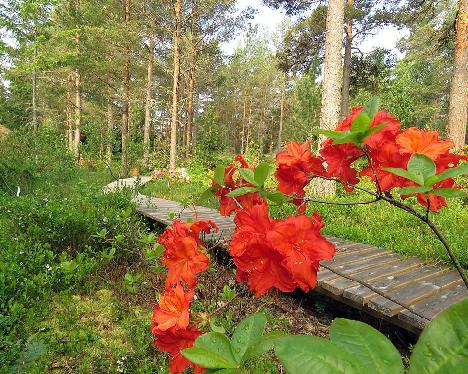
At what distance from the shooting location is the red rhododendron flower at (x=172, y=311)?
77 centimetres

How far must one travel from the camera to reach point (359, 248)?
11.6ft

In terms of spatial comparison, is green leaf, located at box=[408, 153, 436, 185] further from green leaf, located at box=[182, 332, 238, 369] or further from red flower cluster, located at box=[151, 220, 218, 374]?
red flower cluster, located at box=[151, 220, 218, 374]

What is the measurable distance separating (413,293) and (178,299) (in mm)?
2147

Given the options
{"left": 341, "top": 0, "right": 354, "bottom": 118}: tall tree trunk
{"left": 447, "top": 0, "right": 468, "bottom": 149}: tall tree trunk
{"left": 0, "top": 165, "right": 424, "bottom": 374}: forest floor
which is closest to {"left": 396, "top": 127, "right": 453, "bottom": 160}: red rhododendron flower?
{"left": 0, "top": 165, "right": 424, "bottom": 374}: forest floor

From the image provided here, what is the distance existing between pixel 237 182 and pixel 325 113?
632cm

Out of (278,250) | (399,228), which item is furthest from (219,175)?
(399,228)

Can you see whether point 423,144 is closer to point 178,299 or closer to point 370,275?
point 178,299

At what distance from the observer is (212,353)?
1.55 feet

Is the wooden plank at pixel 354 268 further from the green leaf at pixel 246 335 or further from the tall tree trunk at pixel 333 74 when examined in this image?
the tall tree trunk at pixel 333 74

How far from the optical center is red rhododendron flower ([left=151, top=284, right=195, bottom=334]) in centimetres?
77

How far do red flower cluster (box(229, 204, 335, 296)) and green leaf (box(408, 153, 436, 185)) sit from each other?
23 cm

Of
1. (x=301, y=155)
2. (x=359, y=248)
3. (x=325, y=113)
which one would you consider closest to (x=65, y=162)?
(x=325, y=113)

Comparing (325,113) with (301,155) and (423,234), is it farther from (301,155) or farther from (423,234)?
(301,155)

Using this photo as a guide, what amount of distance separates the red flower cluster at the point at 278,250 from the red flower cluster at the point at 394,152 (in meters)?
0.19
